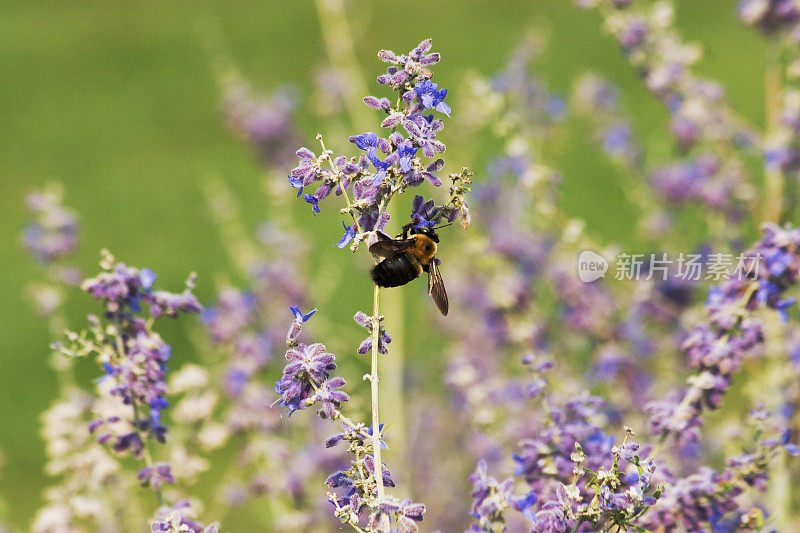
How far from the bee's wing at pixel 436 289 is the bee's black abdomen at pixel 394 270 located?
37 millimetres

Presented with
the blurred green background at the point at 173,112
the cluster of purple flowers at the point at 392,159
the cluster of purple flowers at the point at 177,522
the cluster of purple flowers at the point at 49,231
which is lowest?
the cluster of purple flowers at the point at 177,522

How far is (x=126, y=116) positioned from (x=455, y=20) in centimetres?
468

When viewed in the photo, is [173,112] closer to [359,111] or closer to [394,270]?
[359,111]

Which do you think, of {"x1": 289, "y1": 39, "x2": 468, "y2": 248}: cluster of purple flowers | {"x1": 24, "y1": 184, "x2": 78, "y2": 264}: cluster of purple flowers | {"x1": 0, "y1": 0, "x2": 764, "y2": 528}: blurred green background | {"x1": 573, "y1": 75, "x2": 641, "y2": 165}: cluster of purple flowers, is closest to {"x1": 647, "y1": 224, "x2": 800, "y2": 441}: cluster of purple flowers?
{"x1": 289, "y1": 39, "x2": 468, "y2": 248}: cluster of purple flowers

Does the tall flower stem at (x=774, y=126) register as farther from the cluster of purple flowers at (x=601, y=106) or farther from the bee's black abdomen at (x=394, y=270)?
the bee's black abdomen at (x=394, y=270)

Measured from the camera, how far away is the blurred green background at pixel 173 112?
263 inches

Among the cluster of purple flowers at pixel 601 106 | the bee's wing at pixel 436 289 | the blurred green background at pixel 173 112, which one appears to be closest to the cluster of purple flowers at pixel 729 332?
the bee's wing at pixel 436 289

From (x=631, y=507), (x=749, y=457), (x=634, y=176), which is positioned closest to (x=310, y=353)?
(x=631, y=507)

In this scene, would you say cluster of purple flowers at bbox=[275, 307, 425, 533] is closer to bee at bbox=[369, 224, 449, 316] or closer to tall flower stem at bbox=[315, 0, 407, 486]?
bee at bbox=[369, 224, 449, 316]

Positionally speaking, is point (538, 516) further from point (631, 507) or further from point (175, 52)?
point (175, 52)

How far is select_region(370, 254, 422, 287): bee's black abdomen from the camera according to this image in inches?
75.6

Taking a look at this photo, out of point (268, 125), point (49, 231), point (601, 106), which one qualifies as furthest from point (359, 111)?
point (49, 231)

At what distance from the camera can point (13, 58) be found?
11234 millimetres

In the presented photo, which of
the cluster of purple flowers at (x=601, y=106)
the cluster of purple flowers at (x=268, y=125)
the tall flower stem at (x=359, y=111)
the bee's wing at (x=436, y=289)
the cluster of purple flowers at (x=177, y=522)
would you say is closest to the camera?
the cluster of purple flowers at (x=177, y=522)
